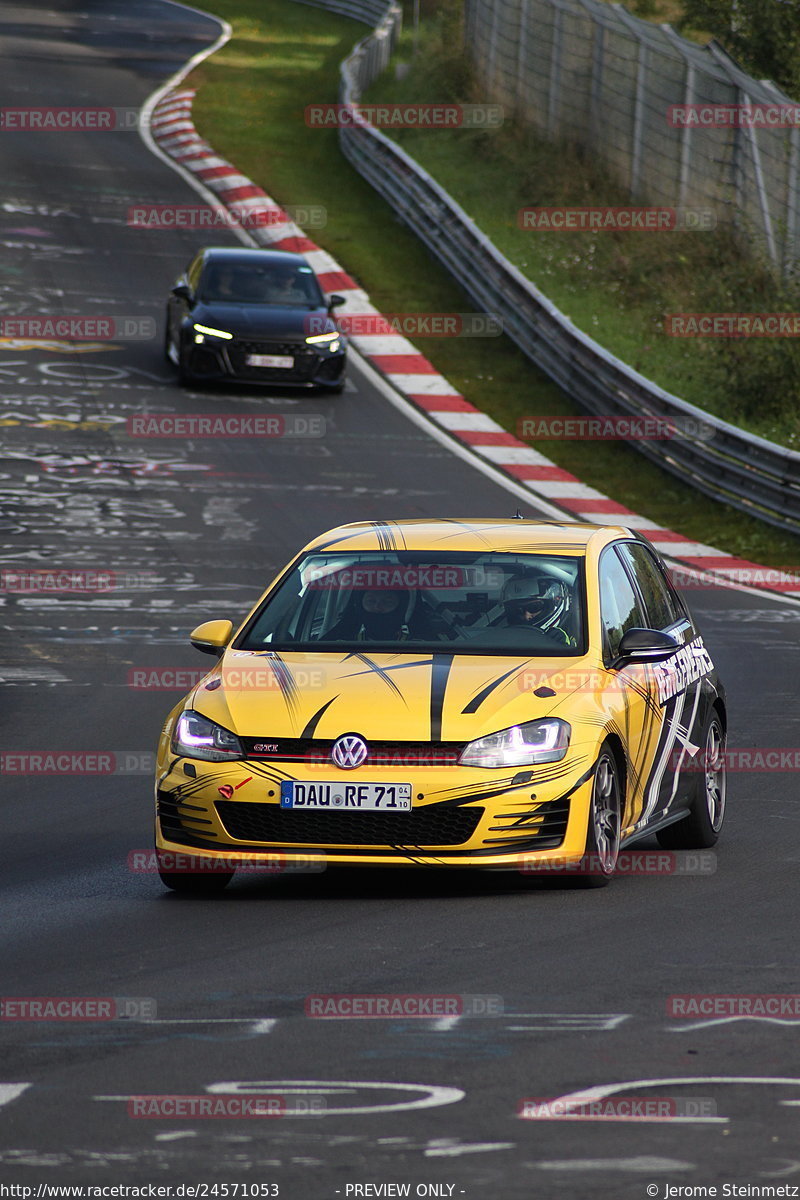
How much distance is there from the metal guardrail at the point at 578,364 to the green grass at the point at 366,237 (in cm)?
24

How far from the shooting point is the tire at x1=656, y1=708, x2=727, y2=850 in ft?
31.2

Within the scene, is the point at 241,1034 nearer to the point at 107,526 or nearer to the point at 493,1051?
the point at 493,1051

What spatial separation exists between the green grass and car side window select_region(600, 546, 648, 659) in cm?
1139

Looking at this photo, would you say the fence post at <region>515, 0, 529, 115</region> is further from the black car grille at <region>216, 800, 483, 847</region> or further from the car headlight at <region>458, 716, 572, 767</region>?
the black car grille at <region>216, 800, 483, 847</region>

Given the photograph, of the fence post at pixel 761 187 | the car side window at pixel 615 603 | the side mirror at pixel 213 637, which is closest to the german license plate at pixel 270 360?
the fence post at pixel 761 187

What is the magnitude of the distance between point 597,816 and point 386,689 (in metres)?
1.01

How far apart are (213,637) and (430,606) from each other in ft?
3.22

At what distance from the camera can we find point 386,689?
8141 mm

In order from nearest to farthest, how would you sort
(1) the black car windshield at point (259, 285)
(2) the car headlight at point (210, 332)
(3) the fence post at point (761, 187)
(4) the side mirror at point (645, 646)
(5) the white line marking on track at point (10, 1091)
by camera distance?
(5) the white line marking on track at point (10, 1091) < (4) the side mirror at point (645, 646) < (2) the car headlight at point (210, 332) < (1) the black car windshield at point (259, 285) < (3) the fence post at point (761, 187)

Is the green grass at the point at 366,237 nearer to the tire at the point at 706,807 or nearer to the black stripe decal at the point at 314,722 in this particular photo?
the tire at the point at 706,807

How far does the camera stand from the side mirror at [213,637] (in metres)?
8.85

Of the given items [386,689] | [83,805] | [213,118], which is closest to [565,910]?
[386,689]

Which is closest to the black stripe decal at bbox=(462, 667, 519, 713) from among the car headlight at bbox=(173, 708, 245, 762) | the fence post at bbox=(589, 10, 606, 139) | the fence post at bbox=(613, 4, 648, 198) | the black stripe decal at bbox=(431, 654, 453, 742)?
the black stripe decal at bbox=(431, 654, 453, 742)

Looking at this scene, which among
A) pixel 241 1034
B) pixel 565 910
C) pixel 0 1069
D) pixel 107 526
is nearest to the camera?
pixel 0 1069
